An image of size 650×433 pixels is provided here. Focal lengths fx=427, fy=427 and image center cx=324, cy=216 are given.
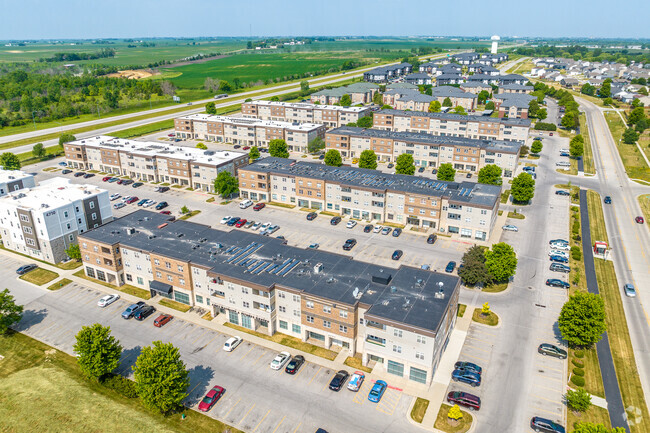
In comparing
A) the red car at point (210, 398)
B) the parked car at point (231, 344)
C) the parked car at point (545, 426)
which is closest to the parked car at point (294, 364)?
the red car at point (210, 398)

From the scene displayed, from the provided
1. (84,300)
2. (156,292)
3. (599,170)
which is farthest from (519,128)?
(84,300)

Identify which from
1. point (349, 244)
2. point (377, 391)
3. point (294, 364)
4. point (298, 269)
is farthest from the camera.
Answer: point (349, 244)

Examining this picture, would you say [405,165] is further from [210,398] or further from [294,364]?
[210,398]

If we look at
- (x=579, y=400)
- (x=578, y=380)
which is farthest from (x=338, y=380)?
(x=578, y=380)

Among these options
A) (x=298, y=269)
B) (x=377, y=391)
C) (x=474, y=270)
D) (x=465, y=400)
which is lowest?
(x=377, y=391)

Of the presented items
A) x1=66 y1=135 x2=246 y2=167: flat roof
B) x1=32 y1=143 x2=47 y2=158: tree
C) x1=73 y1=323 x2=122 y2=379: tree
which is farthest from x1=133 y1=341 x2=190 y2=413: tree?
x1=32 y1=143 x2=47 y2=158: tree

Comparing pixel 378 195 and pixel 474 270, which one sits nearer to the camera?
pixel 474 270
